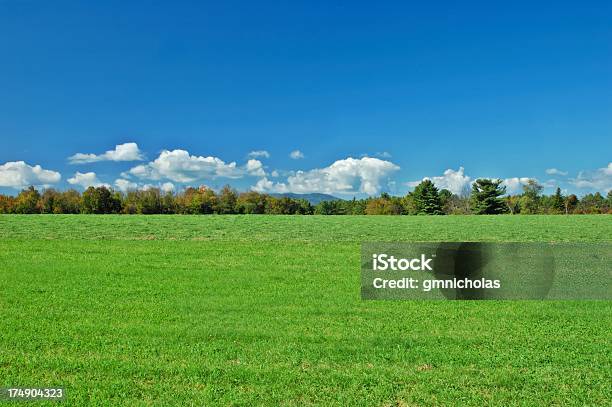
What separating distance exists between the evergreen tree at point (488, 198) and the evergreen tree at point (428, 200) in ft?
26.2

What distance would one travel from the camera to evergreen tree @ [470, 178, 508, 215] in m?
99.2

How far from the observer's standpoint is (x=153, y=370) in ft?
20.0

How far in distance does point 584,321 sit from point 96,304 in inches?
389

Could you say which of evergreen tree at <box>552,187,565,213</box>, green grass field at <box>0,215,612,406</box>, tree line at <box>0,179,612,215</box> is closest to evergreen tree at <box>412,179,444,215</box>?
tree line at <box>0,179,612,215</box>

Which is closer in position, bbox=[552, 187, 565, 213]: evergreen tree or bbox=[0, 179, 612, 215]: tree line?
bbox=[0, 179, 612, 215]: tree line

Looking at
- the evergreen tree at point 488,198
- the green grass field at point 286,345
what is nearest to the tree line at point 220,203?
the evergreen tree at point 488,198

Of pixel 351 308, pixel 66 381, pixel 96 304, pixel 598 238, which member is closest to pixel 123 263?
pixel 96 304

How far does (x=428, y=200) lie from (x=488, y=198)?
12.4 metres

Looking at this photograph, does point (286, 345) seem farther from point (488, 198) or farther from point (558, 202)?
point (558, 202)

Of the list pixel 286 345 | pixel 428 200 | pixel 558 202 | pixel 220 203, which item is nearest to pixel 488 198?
pixel 428 200

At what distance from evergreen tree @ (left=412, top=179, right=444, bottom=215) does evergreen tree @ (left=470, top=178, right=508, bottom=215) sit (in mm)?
7985

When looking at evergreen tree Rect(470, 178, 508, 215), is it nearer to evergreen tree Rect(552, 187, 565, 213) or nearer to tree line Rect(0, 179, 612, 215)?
tree line Rect(0, 179, 612, 215)

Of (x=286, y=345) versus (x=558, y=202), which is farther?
(x=558, y=202)

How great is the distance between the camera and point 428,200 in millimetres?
103125
